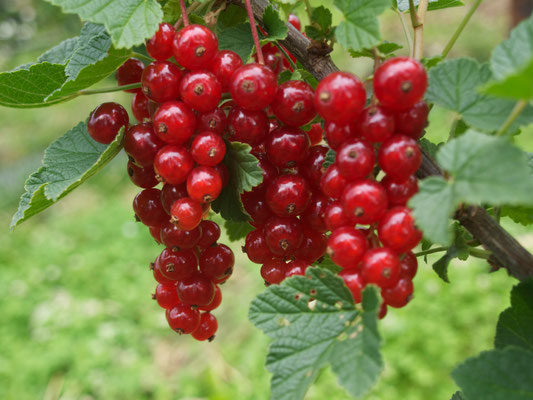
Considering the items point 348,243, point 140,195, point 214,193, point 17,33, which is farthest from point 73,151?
point 17,33

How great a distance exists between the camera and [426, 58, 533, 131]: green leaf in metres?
A: 0.41

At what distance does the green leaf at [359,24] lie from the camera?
422 mm

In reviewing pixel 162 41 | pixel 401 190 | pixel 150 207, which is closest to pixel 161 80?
pixel 162 41

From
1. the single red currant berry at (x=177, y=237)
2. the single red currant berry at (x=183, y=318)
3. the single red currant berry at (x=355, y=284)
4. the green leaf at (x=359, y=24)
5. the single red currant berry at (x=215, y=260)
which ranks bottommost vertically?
the single red currant berry at (x=183, y=318)

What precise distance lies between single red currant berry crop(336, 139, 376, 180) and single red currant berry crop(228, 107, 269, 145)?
0.10 m

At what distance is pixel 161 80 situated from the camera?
0.48 meters

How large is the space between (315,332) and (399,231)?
117 millimetres

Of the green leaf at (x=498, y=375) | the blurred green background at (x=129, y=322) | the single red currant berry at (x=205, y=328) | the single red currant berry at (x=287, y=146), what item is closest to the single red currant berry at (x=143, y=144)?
the single red currant berry at (x=287, y=146)

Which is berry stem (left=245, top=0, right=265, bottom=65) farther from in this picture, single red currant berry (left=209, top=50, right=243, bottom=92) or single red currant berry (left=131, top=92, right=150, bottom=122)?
single red currant berry (left=131, top=92, right=150, bottom=122)

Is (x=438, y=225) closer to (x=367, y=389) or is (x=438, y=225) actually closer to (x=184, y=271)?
(x=367, y=389)

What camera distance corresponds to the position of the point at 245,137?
19.3 inches

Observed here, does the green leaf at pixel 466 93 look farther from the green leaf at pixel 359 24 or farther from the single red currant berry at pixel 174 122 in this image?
the single red currant berry at pixel 174 122

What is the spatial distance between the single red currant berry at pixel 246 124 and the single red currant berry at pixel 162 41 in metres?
0.09

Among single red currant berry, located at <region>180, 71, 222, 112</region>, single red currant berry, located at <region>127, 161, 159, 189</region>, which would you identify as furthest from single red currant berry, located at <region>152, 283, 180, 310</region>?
single red currant berry, located at <region>180, 71, 222, 112</region>
